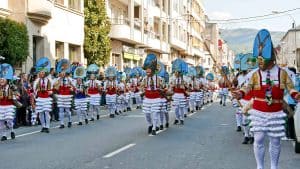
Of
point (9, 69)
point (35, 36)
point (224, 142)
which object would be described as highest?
point (35, 36)

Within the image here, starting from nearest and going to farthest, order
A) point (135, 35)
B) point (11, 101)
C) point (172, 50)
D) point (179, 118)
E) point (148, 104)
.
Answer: point (11, 101), point (148, 104), point (179, 118), point (135, 35), point (172, 50)

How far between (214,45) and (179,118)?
119885 millimetres

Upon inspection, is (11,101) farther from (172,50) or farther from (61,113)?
(172,50)

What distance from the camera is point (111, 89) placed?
87.3 ft

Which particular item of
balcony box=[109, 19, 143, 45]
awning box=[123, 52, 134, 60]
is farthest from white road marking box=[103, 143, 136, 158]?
awning box=[123, 52, 134, 60]

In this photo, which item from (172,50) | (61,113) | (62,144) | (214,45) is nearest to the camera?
(62,144)

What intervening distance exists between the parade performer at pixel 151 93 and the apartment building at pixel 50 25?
12251 millimetres

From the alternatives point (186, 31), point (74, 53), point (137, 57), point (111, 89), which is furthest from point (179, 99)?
point (186, 31)

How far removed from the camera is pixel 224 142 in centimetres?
1468

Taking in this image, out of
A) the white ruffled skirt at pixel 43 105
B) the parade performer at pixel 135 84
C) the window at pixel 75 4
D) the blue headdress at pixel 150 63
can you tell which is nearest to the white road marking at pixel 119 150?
the blue headdress at pixel 150 63

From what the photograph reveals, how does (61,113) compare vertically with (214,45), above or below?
below

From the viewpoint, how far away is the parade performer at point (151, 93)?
16.7 meters

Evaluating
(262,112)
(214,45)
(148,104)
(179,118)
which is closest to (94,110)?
(179,118)

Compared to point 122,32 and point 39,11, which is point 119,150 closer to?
point 39,11
